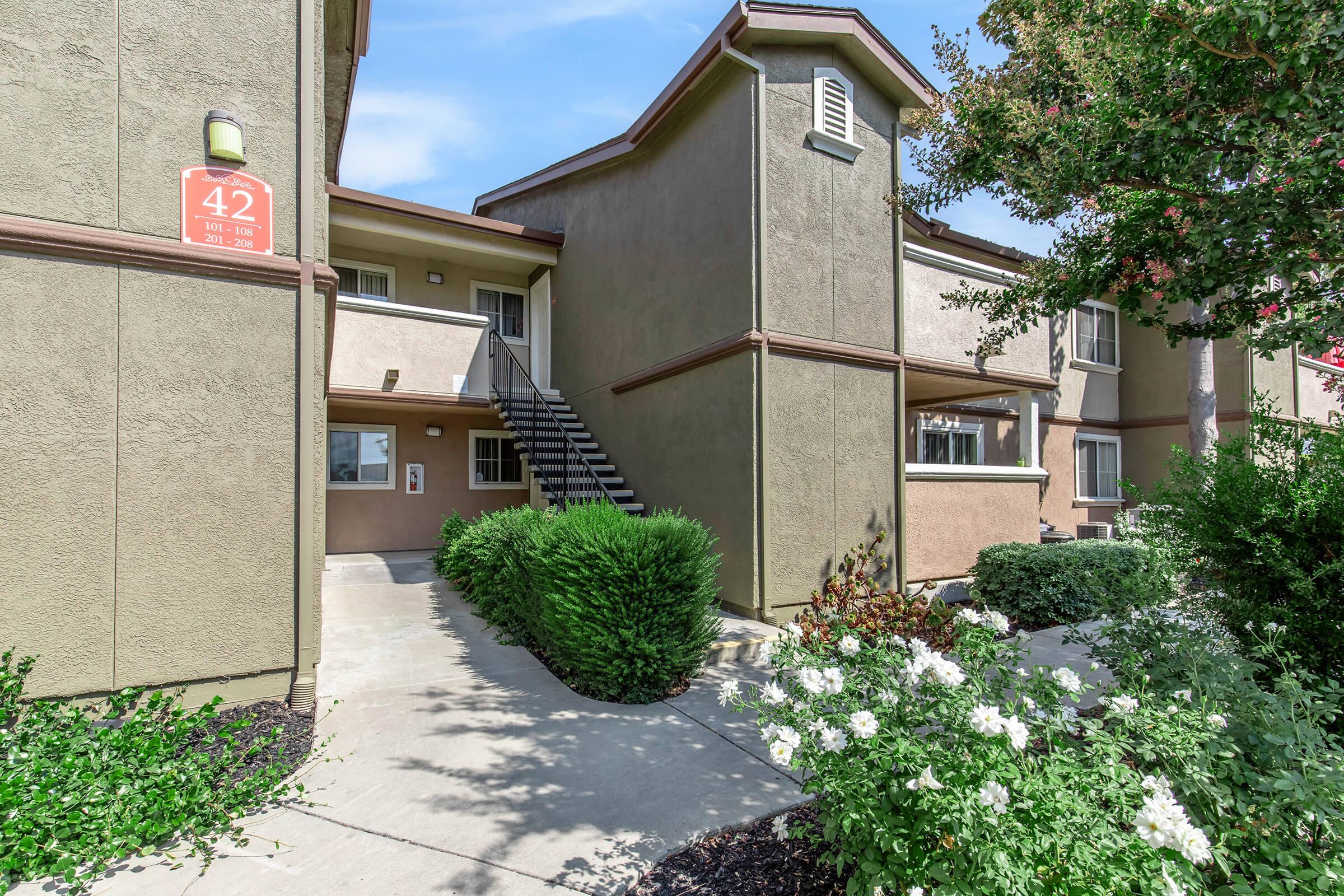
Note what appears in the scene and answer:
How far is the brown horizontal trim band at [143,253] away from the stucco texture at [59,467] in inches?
3.3

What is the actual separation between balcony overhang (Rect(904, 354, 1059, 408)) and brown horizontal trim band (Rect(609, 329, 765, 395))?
2774mm

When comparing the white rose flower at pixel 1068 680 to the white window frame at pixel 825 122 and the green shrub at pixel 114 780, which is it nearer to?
the green shrub at pixel 114 780

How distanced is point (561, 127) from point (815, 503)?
307 inches

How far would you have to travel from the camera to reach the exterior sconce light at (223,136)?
4496 mm

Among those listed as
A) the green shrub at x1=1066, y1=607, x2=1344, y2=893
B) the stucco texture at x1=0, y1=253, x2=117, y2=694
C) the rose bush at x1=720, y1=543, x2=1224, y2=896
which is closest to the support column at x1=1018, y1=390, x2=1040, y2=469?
the green shrub at x1=1066, y1=607, x2=1344, y2=893

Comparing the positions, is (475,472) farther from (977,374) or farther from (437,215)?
(977,374)

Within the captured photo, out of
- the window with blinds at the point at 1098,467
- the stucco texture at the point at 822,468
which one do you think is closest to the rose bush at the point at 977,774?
the stucco texture at the point at 822,468

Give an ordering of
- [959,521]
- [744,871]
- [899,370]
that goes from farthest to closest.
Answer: [959,521]
[899,370]
[744,871]

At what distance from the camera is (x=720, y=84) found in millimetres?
7984

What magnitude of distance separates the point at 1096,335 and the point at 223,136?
17.0 m

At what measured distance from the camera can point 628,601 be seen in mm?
5039

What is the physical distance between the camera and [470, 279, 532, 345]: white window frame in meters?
12.8

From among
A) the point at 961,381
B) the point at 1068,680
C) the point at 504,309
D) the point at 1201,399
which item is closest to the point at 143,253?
the point at 1068,680

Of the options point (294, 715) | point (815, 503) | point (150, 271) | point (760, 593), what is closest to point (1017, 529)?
point (815, 503)
